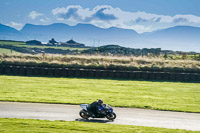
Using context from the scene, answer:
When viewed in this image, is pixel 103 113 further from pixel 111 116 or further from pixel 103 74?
pixel 103 74

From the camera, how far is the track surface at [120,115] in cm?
1617

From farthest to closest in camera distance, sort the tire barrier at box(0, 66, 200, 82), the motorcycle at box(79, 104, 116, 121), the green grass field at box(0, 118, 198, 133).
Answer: the tire barrier at box(0, 66, 200, 82), the motorcycle at box(79, 104, 116, 121), the green grass field at box(0, 118, 198, 133)

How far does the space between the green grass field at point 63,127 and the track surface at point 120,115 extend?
1.21 meters

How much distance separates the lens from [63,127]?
45.9ft

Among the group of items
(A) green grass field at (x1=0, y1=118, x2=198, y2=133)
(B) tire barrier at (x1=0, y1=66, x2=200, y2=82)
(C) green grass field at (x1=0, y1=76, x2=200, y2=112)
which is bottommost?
(A) green grass field at (x1=0, y1=118, x2=198, y2=133)

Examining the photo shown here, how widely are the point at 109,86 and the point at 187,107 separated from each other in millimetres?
10268

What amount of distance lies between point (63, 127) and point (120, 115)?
4.85m

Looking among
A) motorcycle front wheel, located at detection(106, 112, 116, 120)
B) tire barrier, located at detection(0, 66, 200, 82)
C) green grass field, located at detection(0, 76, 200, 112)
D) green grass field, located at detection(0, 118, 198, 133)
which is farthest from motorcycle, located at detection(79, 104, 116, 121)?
tire barrier, located at detection(0, 66, 200, 82)

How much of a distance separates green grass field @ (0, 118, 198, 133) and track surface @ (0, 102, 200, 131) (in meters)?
1.21

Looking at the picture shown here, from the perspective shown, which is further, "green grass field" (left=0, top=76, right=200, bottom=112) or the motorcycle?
"green grass field" (left=0, top=76, right=200, bottom=112)

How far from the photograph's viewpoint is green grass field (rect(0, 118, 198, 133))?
13.5m

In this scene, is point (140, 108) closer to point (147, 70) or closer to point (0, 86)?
point (0, 86)

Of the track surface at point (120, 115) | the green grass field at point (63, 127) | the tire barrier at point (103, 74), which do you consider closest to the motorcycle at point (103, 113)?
the track surface at point (120, 115)

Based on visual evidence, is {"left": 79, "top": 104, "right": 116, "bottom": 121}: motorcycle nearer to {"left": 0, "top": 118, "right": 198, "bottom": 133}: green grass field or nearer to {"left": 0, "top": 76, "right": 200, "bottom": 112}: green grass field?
{"left": 0, "top": 118, "right": 198, "bottom": 133}: green grass field
